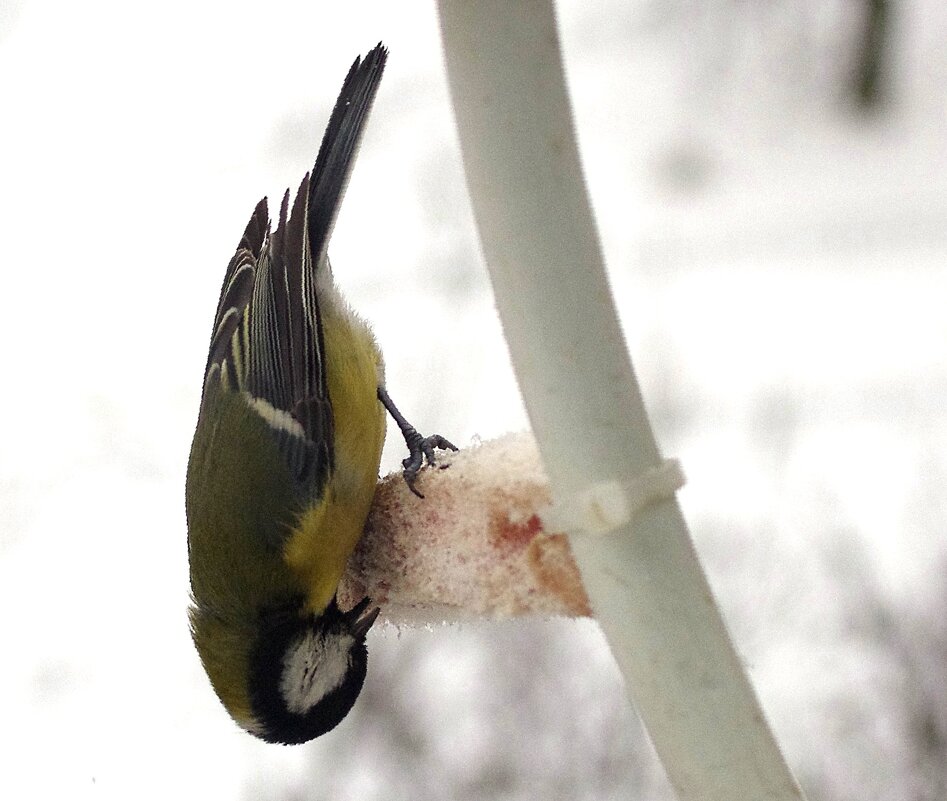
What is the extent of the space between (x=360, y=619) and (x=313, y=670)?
0.30 feet

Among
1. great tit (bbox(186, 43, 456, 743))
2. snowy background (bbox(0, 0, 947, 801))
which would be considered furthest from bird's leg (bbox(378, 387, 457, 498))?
snowy background (bbox(0, 0, 947, 801))

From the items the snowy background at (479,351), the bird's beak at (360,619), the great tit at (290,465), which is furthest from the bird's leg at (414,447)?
the snowy background at (479,351)

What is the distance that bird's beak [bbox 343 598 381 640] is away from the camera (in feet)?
5.17

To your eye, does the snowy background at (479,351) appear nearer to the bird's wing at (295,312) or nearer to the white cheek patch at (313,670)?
the bird's wing at (295,312)

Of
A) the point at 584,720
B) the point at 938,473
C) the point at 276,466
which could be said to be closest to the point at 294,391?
the point at 276,466

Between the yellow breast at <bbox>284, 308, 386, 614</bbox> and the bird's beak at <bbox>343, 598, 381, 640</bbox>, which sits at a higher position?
the yellow breast at <bbox>284, 308, 386, 614</bbox>

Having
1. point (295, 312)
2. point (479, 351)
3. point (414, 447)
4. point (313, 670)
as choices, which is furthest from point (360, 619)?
point (479, 351)

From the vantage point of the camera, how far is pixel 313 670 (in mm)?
1618

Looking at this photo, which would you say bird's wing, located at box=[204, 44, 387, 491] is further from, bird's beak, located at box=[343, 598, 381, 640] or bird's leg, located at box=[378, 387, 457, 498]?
bird's beak, located at box=[343, 598, 381, 640]

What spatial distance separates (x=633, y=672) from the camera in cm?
78

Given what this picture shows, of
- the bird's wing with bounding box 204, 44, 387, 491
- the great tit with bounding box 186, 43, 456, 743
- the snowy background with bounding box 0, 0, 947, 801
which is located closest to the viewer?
the great tit with bounding box 186, 43, 456, 743

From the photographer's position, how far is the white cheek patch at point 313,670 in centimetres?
158

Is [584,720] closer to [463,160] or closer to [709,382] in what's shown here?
[709,382]

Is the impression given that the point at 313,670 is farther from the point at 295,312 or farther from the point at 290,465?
the point at 295,312
